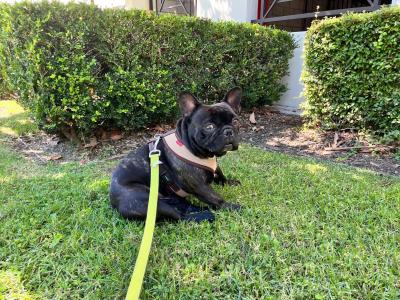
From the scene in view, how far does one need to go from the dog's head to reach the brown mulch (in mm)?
2381

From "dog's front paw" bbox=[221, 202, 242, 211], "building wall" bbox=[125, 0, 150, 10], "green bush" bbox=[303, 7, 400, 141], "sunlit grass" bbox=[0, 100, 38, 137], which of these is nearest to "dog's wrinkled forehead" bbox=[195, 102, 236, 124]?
"dog's front paw" bbox=[221, 202, 242, 211]

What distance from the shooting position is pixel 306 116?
5.88 metres

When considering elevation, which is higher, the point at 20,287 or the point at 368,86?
the point at 368,86

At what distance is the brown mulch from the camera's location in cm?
454

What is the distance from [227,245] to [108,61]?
3.63 metres

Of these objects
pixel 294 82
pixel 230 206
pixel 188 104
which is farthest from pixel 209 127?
pixel 294 82

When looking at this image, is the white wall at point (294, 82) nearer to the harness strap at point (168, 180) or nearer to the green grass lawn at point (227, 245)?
the green grass lawn at point (227, 245)

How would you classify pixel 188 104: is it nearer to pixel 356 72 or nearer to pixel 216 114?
pixel 216 114

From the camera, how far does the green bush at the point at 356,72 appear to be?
14.7 ft

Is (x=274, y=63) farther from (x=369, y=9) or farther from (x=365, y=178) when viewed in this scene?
(x=365, y=178)

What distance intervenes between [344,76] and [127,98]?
11.7ft

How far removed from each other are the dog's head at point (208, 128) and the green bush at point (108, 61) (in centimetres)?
240

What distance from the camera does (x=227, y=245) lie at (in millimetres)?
2262

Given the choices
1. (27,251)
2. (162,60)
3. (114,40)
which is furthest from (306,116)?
(27,251)
